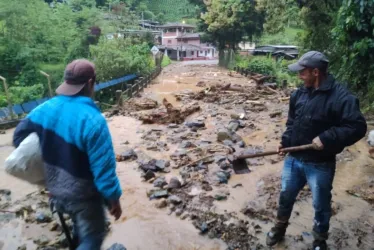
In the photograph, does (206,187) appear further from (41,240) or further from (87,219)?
(87,219)

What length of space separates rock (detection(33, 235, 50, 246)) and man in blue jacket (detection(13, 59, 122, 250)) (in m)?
1.70

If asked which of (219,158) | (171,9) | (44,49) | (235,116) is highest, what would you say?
(171,9)

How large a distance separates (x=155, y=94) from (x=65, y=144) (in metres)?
14.1

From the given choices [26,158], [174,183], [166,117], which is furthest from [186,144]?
[26,158]

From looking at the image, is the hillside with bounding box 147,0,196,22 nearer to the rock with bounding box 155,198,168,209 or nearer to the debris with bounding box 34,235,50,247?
the rock with bounding box 155,198,168,209

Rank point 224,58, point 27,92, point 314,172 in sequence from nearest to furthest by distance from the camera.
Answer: point 314,172, point 27,92, point 224,58

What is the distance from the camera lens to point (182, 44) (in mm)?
53625

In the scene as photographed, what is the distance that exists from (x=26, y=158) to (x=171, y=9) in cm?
7831

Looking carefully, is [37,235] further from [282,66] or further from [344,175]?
[282,66]

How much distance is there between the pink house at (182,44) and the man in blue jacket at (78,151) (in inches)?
1994

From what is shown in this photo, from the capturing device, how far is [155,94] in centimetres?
1606

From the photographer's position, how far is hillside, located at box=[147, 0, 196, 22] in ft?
236

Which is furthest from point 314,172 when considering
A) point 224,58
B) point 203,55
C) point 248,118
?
point 203,55

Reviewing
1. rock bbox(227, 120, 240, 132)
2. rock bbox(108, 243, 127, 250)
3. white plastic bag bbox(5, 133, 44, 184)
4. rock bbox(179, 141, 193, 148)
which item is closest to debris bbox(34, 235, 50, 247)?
rock bbox(108, 243, 127, 250)
